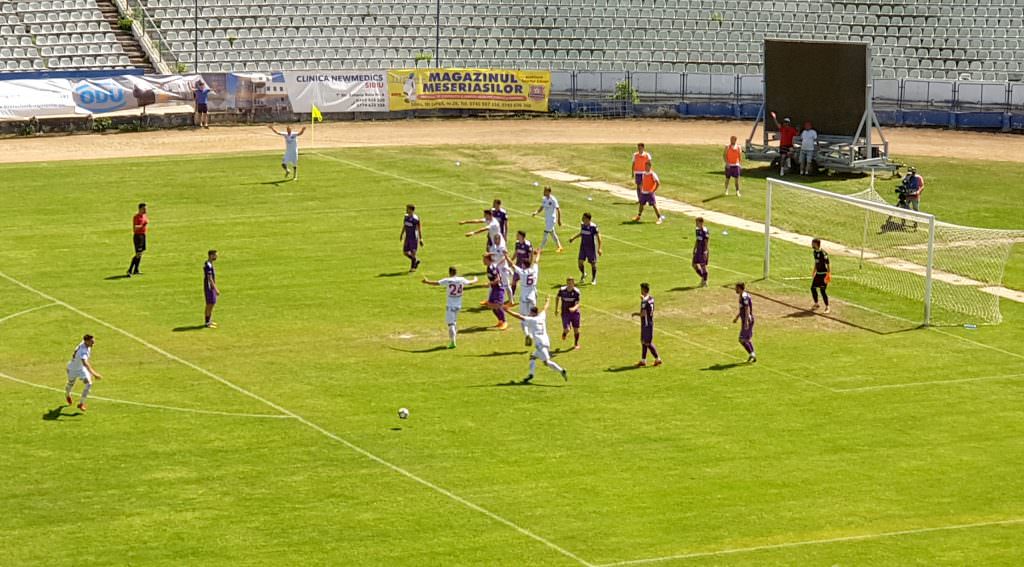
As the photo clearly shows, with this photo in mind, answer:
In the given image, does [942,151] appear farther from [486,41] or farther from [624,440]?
[624,440]

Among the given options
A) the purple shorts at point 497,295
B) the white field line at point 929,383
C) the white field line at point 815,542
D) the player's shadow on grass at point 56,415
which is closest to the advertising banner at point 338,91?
the purple shorts at point 497,295

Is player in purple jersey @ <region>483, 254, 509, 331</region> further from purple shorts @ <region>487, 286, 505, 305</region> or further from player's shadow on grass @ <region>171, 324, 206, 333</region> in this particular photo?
player's shadow on grass @ <region>171, 324, 206, 333</region>

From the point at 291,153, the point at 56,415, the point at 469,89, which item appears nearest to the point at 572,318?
the point at 56,415

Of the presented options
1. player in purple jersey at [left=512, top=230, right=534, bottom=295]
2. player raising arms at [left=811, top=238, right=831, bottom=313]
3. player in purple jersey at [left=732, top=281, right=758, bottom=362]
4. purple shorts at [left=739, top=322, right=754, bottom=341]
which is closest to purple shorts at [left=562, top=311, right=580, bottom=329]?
player in purple jersey at [left=512, top=230, right=534, bottom=295]

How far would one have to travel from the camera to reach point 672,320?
36969mm

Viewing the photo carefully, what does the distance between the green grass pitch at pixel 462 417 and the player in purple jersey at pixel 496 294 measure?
562 millimetres

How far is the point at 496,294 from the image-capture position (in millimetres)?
35906

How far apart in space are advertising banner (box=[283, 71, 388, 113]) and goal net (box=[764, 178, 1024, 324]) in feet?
82.5

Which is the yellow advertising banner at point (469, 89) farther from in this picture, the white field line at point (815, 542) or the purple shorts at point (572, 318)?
the white field line at point (815, 542)

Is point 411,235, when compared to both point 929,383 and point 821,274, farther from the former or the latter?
point 929,383

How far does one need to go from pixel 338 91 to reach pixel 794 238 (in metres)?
27.7

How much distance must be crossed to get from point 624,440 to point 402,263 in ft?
52.5

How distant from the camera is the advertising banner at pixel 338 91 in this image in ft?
218

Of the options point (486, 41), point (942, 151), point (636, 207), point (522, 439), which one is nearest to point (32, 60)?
point (486, 41)
